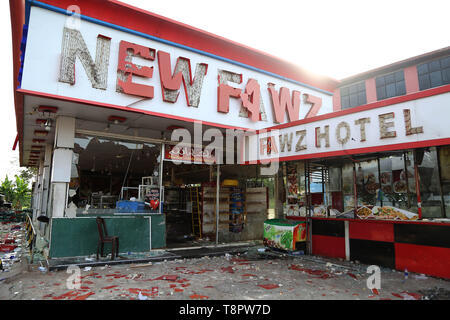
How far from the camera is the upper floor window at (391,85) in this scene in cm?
1841

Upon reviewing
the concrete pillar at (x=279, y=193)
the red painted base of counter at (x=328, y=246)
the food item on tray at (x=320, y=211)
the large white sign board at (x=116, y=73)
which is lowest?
the red painted base of counter at (x=328, y=246)

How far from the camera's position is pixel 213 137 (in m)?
11.2

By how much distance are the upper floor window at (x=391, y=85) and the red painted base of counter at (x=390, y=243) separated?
13.6 metres

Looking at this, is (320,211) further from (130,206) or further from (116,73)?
(116,73)

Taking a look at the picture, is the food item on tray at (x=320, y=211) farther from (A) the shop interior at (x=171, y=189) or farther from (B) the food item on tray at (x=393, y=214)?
(A) the shop interior at (x=171, y=189)

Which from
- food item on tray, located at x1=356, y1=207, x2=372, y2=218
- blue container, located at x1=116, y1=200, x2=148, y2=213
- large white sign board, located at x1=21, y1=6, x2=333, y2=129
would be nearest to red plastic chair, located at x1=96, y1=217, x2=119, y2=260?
blue container, located at x1=116, y1=200, x2=148, y2=213

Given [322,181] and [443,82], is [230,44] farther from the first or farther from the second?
[443,82]

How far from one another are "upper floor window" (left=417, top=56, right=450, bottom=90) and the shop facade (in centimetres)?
923

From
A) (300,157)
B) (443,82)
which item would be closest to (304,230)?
(300,157)

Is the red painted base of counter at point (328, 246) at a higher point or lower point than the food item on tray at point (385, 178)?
lower

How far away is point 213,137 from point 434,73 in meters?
14.8

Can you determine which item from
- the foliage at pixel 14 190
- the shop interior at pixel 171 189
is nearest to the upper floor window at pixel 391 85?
the shop interior at pixel 171 189

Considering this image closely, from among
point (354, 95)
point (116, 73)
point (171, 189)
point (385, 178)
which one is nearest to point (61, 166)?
point (116, 73)

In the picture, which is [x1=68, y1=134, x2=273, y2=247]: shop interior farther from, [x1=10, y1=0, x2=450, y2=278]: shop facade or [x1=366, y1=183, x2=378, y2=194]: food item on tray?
[x1=366, y1=183, x2=378, y2=194]: food item on tray
